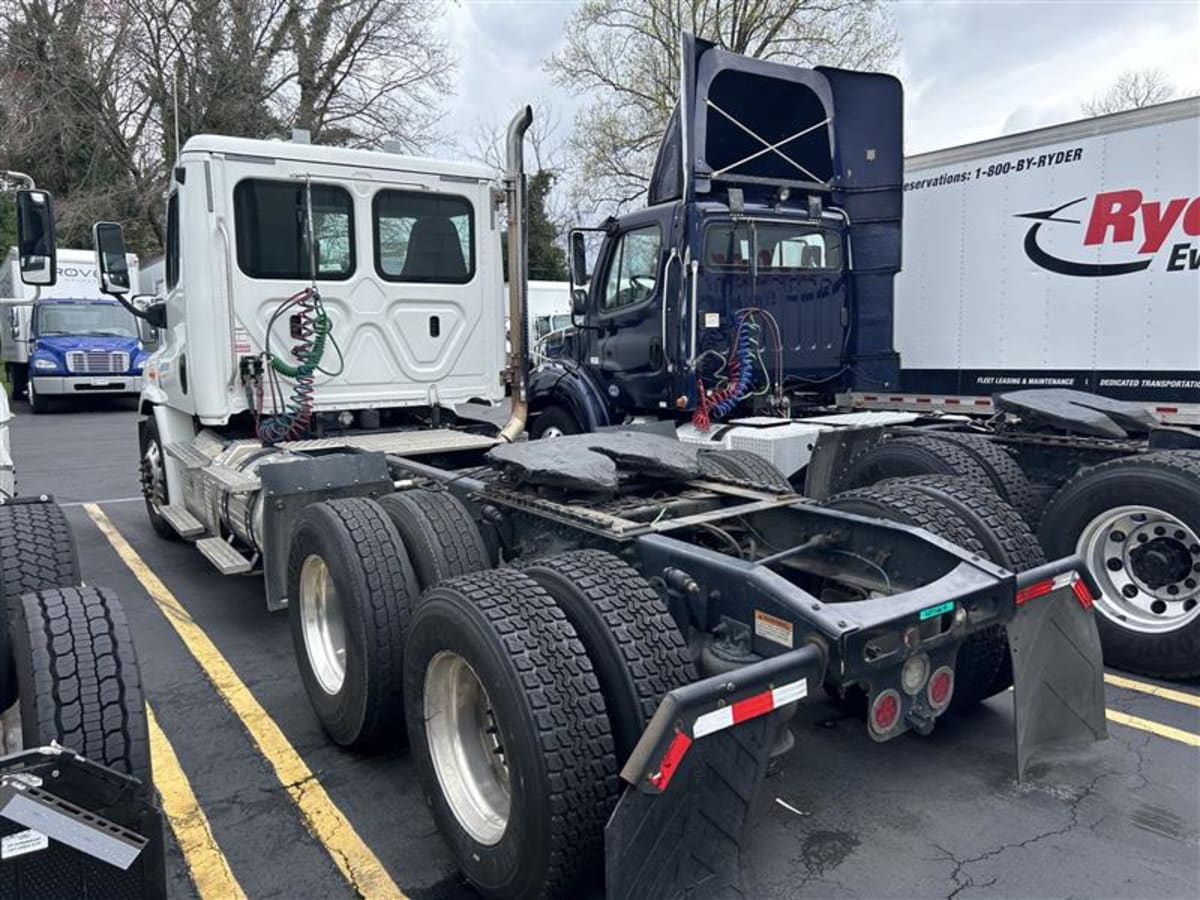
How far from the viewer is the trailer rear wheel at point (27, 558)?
3189 millimetres

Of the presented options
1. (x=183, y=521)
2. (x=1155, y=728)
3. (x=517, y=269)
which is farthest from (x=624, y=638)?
(x=183, y=521)

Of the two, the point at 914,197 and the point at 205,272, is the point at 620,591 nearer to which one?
the point at 205,272

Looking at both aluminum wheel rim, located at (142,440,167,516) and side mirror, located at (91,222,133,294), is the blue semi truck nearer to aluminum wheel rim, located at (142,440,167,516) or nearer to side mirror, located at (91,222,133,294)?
aluminum wheel rim, located at (142,440,167,516)

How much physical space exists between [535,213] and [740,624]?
3123 cm

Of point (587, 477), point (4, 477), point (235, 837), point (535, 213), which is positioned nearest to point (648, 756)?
point (587, 477)

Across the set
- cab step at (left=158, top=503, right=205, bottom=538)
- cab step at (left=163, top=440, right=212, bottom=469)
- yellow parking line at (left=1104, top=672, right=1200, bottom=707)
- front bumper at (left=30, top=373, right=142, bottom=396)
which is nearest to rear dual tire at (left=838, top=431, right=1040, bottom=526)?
yellow parking line at (left=1104, top=672, right=1200, bottom=707)

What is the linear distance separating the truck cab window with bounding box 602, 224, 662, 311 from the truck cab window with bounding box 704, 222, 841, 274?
532 mm

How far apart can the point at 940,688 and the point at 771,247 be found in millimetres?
5647

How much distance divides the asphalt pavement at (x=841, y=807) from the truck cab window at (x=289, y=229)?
2536 millimetres

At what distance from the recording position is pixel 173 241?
6285mm

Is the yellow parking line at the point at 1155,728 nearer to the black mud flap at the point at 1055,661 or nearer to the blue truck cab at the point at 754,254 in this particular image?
the black mud flap at the point at 1055,661

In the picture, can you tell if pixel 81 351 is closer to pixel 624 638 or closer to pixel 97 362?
pixel 97 362

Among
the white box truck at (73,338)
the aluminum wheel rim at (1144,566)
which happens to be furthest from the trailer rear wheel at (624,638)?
the white box truck at (73,338)

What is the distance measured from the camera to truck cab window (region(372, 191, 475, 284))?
245 inches
